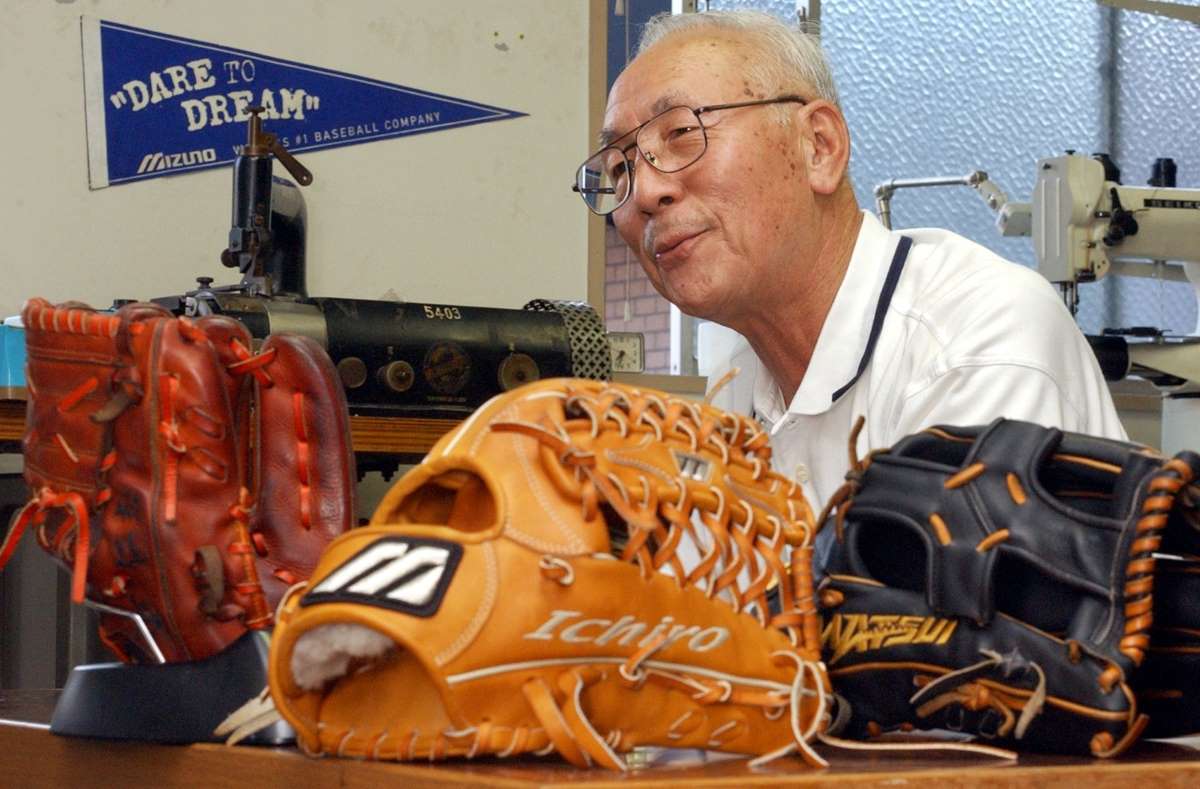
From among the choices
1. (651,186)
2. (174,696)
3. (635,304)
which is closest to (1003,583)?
(174,696)

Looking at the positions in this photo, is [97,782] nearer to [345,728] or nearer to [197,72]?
[345,728]

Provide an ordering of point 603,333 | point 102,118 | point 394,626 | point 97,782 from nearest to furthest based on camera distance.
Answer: point 394,626 < point 97,782 < point 603,333 < point 102,118

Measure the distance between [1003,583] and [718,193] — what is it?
890mm

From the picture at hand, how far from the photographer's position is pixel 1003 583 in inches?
30.3

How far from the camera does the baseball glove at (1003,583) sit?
2.39 feet

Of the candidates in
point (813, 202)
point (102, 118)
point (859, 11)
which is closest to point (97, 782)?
point (813, 202)

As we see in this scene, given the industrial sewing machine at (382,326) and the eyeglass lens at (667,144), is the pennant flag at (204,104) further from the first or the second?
the eyeglass lens at (667,144)

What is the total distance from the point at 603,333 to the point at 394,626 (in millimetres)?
1860

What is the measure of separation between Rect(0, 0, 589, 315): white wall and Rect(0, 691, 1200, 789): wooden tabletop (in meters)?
2.07

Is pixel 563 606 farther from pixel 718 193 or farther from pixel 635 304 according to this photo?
pixel 635 304

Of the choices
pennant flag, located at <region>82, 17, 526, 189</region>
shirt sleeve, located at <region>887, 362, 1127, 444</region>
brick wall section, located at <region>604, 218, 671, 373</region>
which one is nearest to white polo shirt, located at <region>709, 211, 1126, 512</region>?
shirt sleeve, located at <region>887, 362, 1127, 444</region>

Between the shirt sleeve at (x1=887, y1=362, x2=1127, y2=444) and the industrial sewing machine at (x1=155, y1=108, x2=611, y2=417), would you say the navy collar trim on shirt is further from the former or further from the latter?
the industrial sewing machine at (x1=155, y1=108, x2=611, y2=417)

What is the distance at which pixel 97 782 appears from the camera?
2.80 feet

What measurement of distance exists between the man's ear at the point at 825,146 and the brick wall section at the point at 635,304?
172 centimetres
